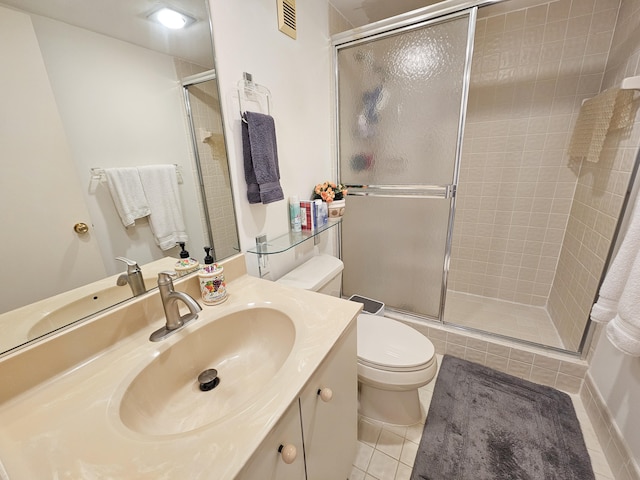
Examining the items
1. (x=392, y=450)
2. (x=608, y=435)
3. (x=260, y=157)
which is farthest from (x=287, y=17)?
(x=608, y=435)

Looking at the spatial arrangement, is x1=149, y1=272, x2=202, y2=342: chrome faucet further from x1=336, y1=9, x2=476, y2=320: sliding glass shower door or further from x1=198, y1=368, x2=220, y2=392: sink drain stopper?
x1=336, y1=9, x2=476, y2=320: sliding glass shower door

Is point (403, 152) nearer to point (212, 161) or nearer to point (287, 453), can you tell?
point (212, 161)

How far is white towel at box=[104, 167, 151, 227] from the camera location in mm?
775

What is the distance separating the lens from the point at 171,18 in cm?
88

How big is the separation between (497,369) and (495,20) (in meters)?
2.41

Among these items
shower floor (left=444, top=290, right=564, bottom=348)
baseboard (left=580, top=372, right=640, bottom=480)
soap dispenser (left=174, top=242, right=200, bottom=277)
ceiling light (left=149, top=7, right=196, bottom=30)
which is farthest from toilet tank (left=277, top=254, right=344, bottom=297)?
baseboard (left=580, top=372, right=640, bottom=480)

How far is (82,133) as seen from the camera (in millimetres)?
698

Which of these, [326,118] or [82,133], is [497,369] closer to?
[326,118]

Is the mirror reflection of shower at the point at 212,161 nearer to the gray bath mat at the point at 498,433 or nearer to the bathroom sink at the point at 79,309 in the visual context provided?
the bathroom sink at the point at 79,309

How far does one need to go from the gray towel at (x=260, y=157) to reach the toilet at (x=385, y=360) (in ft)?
1.50

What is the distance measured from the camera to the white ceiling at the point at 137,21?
0.64 metres

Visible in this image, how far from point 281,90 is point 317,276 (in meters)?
0.96

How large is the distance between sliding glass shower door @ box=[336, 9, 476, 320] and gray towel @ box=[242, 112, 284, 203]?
0.76m

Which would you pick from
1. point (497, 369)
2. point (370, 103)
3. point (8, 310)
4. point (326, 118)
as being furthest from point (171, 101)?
point (497, 369)
